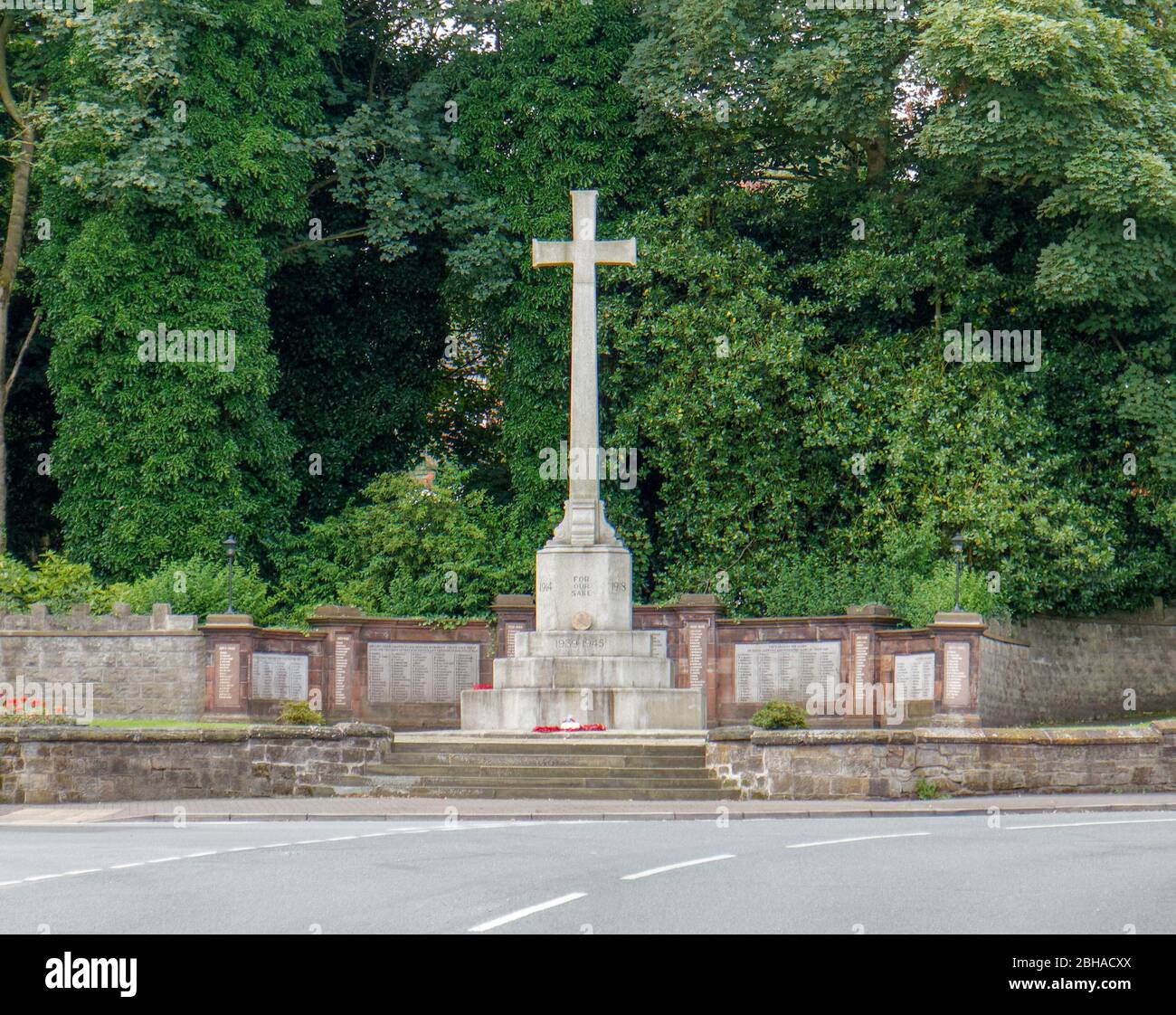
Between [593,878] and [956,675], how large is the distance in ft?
66.9

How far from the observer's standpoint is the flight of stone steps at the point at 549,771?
77.7 feet

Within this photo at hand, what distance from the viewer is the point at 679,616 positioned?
36500 millimetres

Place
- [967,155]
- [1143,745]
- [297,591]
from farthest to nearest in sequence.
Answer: [297,591] < [967,155] < [1143,745]

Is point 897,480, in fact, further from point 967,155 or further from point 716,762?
point 716,762

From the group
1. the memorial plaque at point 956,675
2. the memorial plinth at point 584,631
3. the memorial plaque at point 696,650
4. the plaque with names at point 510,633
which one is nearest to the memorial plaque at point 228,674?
the plaque with names at point 510,633

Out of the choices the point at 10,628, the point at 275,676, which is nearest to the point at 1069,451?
the point at 275,676

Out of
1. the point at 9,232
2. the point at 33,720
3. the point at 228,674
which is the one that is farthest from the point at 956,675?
the point at 9,232

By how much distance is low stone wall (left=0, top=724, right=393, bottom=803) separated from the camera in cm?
2300

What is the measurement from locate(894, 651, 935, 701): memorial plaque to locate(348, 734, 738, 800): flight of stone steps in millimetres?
8655

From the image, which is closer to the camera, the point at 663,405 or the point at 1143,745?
the point at 1143,745

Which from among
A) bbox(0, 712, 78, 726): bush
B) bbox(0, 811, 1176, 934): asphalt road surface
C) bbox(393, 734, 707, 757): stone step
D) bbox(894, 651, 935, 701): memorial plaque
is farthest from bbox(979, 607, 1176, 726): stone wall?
bbox(0, 712, 78, 726): bush

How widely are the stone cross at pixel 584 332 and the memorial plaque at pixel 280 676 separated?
7555 millimetres

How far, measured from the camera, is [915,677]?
111ft

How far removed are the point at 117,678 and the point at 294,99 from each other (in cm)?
1431
